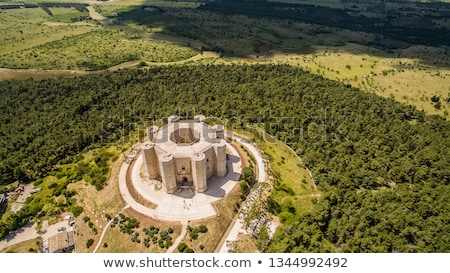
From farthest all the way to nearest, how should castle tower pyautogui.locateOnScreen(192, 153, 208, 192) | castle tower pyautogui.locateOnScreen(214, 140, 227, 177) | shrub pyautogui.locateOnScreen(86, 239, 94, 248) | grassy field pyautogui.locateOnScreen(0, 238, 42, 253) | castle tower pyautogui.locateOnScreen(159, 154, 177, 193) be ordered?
castle tower pyautogui.locateOnScreen(214, 140, 227, 177)
castle tower pyautogui.locateOnScreen(192, 153, 208, 192)
castle tower pyautogui.locateOnScreen(159, 154, 177, 193)
grassy field pyautogui.locateOnScreen(0, 238, 42, 253)
shrub pyautogui.locateOnScreen(86, 239, 94, 248)

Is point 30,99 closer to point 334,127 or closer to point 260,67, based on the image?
point 260,67

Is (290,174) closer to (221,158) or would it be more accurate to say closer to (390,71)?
(221,158)

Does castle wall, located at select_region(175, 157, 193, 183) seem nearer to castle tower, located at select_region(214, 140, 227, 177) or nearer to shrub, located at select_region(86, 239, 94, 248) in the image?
castle tower, located at select_region(214, 140, 227, 177)

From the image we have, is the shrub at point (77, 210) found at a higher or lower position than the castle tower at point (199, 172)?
lower

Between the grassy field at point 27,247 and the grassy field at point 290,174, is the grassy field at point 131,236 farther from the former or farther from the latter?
the grassy field at point 290,174

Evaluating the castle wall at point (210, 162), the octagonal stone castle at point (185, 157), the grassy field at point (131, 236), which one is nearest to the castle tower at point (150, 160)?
the octagonal stone castle at point (185, 157)

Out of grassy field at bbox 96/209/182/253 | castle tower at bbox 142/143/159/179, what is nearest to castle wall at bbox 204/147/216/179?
castle tower at bbox 142/143/159/179
